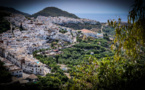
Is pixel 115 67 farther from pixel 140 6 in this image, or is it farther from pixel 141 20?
pixel 140 6

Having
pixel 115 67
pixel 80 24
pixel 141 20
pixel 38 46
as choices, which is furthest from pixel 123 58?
pixel 80 24

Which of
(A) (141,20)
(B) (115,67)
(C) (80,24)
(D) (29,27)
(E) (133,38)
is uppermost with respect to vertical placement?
(C) (80,24)

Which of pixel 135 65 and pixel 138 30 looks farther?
pixel 135 65

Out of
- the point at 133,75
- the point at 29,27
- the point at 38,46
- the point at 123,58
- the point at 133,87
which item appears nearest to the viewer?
the point at 133,87

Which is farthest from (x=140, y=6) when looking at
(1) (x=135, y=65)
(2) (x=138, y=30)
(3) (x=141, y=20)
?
(1) (x=135, y=65)

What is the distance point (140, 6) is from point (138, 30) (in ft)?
1.45

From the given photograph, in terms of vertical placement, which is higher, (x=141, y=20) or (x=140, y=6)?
(x=140, y=6)

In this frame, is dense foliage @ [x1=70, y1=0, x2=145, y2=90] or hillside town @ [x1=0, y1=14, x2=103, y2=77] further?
hillside town @ [x1=0, y1=14, x2=103, y2=77]

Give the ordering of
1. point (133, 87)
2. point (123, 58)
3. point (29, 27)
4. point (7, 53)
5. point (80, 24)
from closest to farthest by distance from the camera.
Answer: point (133, 87) < point (123, 58) < point (7, 53) < point (29, 27) < point (80, 24)

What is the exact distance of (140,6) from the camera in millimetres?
2002

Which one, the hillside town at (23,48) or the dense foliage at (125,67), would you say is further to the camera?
the hillside town at (23,48)

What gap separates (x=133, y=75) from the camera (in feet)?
7.57

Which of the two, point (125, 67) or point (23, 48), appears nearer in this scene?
point (125, 67)

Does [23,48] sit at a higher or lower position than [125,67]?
lower
